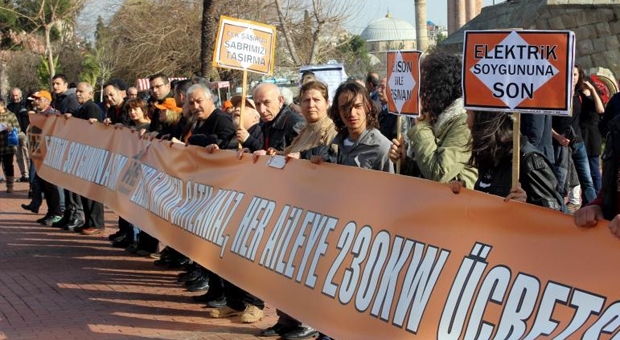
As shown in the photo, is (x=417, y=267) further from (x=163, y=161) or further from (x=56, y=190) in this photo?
(x=56, y=190)

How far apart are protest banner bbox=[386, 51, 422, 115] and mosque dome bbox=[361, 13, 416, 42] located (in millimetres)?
123848

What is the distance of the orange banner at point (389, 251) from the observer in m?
3.67

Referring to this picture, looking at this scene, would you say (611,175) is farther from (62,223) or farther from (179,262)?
(62,223)

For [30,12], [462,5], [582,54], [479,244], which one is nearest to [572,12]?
[582,54]

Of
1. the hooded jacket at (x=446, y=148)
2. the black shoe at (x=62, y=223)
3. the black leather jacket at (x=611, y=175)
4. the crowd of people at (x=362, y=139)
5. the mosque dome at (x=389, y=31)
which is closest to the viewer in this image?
the black leather jacket at (x=611, y=175)

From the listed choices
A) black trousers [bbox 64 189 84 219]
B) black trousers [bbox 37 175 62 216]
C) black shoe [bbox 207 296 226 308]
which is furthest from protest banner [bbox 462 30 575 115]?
black trousers [bbox 37 175 62 216]

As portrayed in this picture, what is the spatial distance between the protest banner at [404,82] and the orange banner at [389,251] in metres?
0.66

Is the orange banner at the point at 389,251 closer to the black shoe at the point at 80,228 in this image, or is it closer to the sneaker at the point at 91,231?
the sneaker at the point at 91,231

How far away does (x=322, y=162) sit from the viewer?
5.84 m

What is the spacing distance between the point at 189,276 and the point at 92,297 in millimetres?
966

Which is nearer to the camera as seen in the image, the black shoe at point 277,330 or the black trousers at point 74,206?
the black shoe at point 277,330

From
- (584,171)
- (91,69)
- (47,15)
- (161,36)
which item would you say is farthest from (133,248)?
(91,69)

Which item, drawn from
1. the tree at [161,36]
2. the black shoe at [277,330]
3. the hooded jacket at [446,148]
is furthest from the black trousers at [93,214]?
the tree at [161,36]

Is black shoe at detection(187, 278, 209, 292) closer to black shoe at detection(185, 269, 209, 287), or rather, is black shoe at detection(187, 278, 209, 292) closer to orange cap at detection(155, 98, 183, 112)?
black shoe at detection(185, 269, 209, 287)
